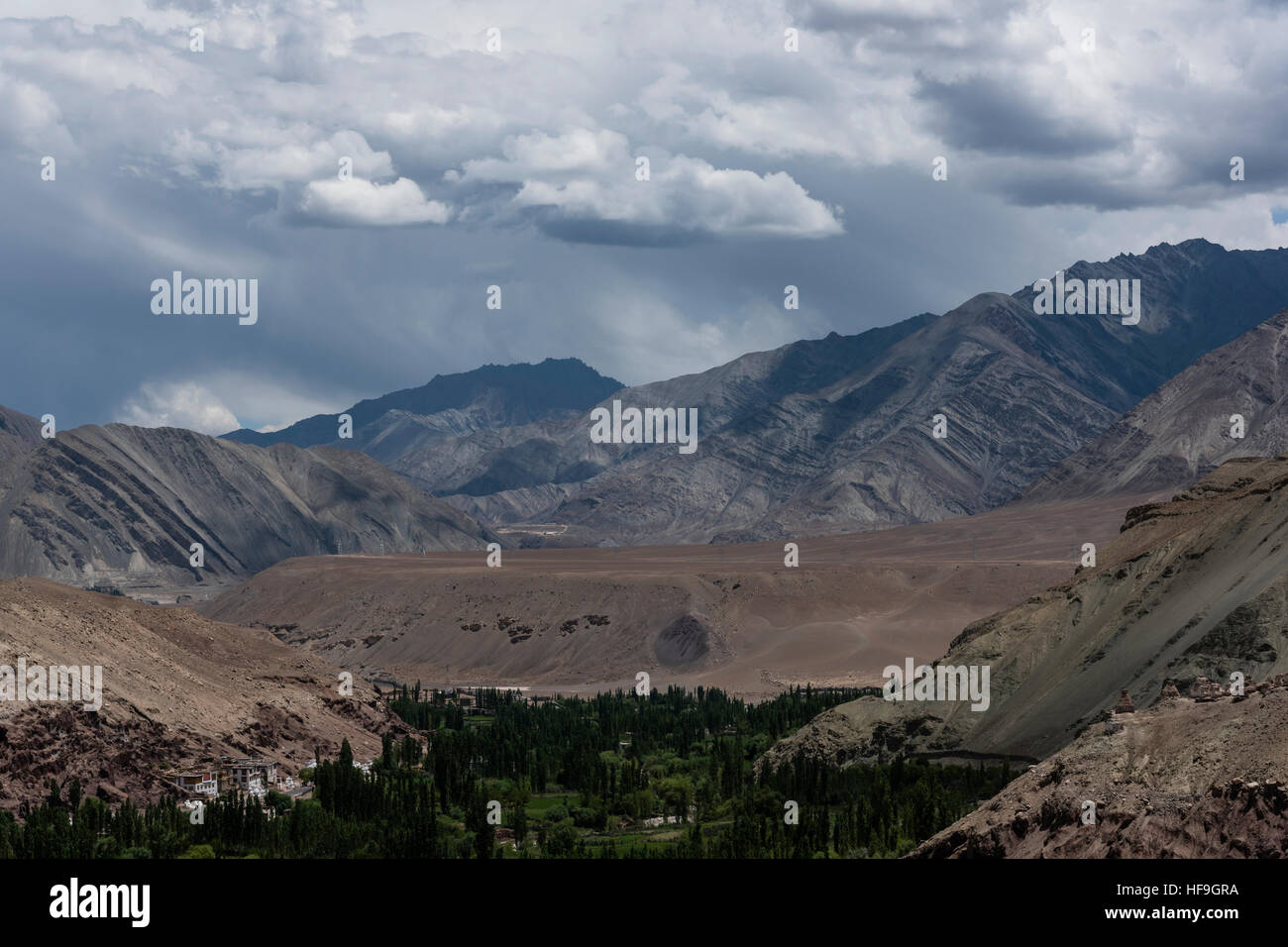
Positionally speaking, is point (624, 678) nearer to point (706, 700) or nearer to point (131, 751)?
point (706, 700)

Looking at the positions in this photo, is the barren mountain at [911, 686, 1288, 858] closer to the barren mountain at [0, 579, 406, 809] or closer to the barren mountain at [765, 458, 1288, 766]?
the barren mountain at [765, 458, 1288, 766]

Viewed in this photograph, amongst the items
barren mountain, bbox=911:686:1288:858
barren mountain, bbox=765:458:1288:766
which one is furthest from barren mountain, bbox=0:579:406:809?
barren mountain, bbox=911:686:1288:858

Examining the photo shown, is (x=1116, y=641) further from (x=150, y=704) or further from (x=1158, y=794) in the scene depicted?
(x=150, y=704)

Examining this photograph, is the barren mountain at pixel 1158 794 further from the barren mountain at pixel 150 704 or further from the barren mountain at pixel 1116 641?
the barren mountain at pixel 150 704

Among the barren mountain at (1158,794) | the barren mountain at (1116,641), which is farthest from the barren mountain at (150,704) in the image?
the barren mountain at (1158,794)

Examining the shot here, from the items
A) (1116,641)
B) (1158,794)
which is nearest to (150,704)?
(1116,641)
